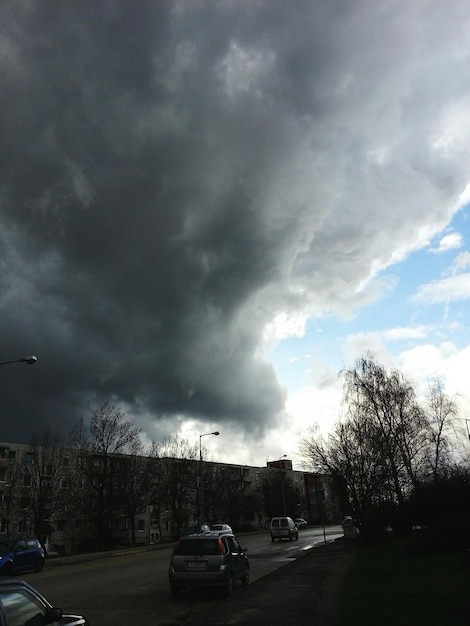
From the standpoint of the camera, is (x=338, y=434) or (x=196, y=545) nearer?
(x=196, y=545)

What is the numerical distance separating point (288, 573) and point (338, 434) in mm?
17486

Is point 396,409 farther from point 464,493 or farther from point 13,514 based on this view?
point 13,514

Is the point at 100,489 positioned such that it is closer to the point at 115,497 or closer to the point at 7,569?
the point at 115,497

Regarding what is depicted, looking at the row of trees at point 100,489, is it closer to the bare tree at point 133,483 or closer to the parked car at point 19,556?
the bare tree at point 133,483

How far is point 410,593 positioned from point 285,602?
2816 millimetres

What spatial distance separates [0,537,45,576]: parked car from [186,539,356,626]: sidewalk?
39.5 feet

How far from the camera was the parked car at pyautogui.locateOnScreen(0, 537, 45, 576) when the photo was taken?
72.2ft

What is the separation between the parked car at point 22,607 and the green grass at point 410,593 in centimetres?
512

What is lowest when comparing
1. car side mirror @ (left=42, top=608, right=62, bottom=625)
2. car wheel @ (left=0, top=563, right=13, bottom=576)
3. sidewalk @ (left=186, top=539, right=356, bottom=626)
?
sidewalk @ (left=186, top=539, right=356, bottom=626)

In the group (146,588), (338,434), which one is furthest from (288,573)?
(338,434)

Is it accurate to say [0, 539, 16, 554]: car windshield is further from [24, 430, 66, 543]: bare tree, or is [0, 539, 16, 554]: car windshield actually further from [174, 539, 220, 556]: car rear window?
[24, 430, 66, 543]: bare tree

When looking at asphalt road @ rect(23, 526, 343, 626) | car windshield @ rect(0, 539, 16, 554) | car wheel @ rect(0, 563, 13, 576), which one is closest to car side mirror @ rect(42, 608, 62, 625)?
asphalt road @ rect(23, 526, 343, 626)

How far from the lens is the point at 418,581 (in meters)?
11.5

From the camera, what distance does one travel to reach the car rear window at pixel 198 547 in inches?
502
